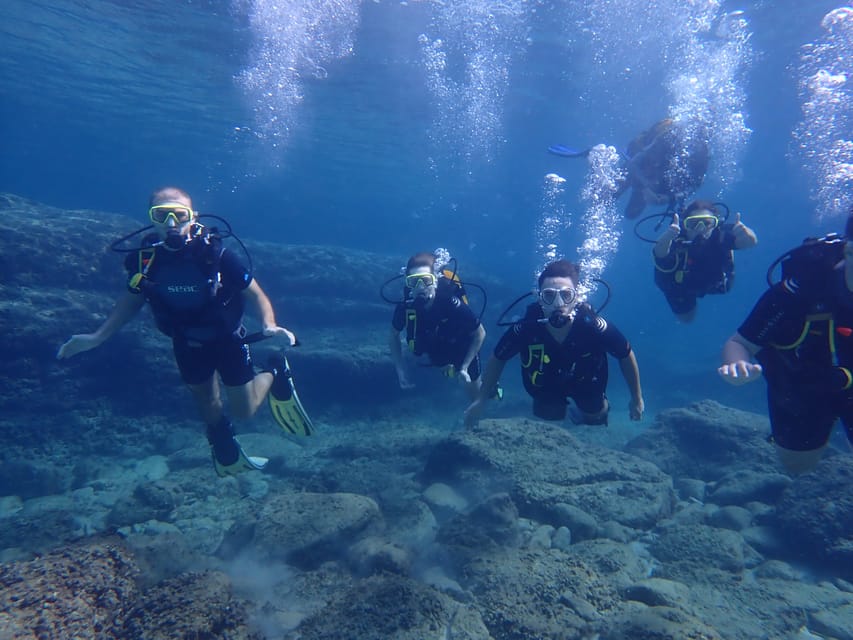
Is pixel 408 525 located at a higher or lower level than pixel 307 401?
lower

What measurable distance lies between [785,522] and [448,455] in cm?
470

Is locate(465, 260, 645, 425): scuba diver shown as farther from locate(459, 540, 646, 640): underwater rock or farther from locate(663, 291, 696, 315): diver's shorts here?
locate(663, 291, 696, 315): diver's shorts

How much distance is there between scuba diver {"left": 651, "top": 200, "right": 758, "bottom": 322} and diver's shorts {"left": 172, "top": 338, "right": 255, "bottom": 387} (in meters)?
5.99

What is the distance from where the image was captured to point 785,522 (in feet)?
21.5

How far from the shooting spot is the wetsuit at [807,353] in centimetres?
348

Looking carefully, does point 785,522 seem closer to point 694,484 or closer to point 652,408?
point 694,484

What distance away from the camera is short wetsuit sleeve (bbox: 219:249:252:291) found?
5152mm

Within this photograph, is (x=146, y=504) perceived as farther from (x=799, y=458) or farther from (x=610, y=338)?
(x=799, y=458)

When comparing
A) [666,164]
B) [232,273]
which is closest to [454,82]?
[666,164]

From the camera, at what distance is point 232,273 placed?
5.19 metres

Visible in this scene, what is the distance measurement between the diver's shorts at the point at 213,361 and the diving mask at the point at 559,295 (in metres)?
3.42

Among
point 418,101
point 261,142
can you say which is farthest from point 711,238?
Result: point 261,142

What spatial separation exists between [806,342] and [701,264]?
4138 millimetres

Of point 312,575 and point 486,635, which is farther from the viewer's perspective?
point 312,575
